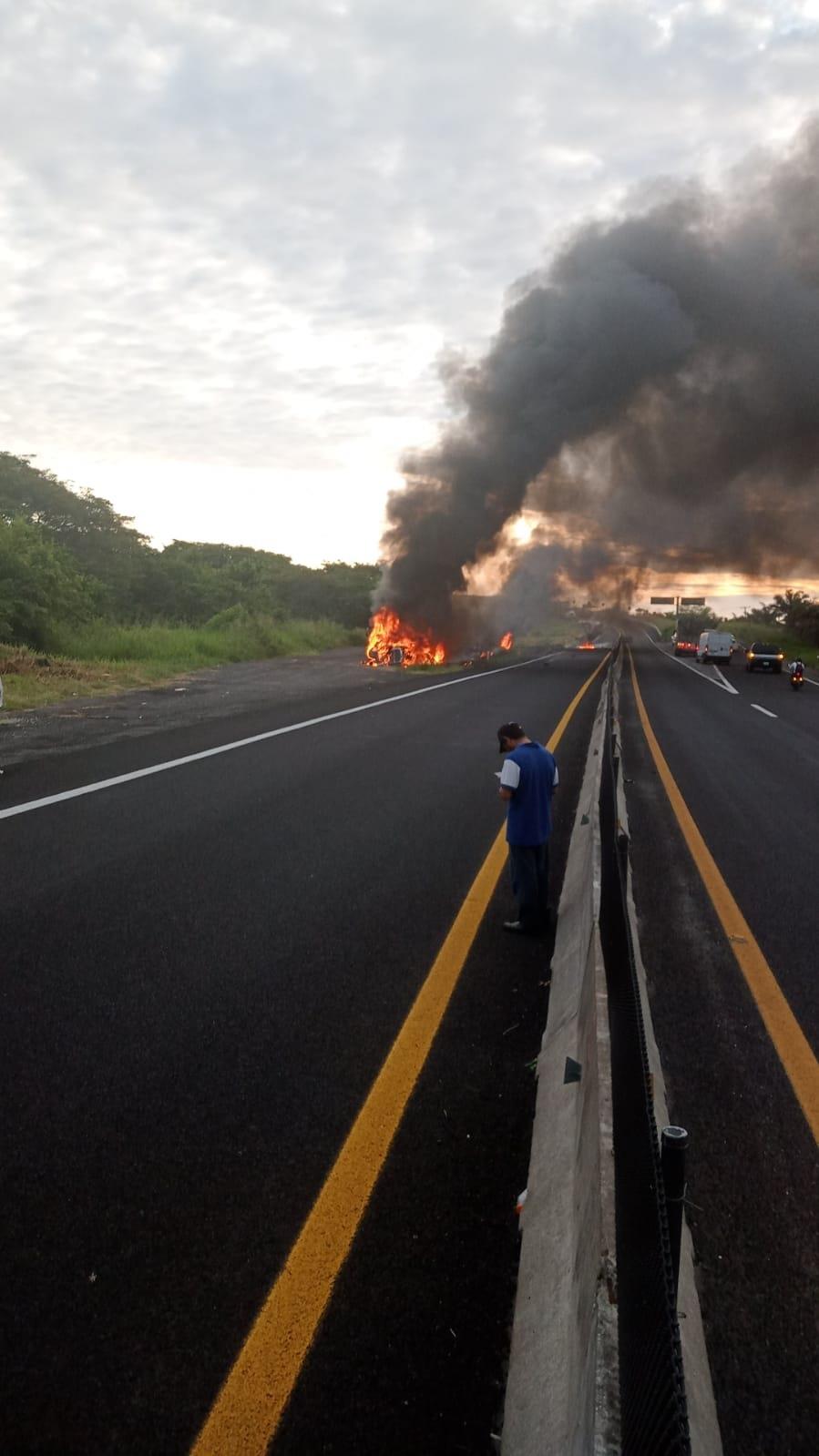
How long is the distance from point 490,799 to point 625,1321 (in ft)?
25.1

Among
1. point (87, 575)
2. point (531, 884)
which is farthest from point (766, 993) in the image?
point (87, 575)

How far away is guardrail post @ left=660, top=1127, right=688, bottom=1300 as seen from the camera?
1.77m

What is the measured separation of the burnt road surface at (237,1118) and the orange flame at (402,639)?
30.0 m

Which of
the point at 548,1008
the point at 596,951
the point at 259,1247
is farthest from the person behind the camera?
the point at 548,1008

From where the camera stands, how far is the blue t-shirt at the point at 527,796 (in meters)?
5.49

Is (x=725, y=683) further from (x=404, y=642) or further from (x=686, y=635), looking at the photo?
(x=686, y=635)

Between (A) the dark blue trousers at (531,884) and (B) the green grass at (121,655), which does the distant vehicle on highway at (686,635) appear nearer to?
(B) the green grass at (121,655)

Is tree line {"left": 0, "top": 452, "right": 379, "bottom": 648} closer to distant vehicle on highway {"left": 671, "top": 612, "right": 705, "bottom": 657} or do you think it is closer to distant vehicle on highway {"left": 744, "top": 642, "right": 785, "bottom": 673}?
distant vehicle on highway {"left": 671, "top": 612, "right": 705, "bottom": 657}

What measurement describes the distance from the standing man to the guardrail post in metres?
3.62

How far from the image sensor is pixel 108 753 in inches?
454

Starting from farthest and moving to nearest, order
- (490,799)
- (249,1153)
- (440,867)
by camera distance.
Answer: (490,799)
(440,867)
(249,1153)

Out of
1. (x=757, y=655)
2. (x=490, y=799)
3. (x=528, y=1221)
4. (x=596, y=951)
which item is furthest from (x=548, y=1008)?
(x=757, y=655)

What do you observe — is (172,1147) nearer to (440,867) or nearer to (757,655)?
(440,867)

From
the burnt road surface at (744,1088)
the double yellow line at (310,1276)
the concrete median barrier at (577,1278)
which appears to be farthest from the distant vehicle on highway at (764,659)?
the concrete median barrier at (577,1278)
